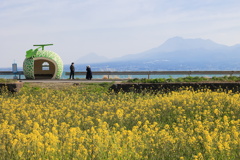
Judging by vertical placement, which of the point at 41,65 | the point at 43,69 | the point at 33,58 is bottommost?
the point at 43,69

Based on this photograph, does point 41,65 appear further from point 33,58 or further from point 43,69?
point 33,58

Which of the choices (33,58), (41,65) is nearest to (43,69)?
(41,65)

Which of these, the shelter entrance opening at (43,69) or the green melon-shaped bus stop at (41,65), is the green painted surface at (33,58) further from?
the shelter entrance opening at (43,69)

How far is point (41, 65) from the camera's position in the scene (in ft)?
104

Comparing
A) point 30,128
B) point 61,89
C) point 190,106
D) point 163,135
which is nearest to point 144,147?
point 163,135

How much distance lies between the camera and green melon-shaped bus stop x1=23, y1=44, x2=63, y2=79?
3083 cm

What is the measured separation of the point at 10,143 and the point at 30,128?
1.94 m

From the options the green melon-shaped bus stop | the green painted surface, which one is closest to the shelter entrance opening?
the green melon-shaped bus stop

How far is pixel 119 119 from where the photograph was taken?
1102 centimetres

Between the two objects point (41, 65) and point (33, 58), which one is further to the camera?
point (41, 65)

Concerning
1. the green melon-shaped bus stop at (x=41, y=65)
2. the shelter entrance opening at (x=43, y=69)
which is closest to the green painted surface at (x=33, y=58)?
the green melon-shaped bus stop at (x=41, y=65)

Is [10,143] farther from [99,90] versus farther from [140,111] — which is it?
[99,90]

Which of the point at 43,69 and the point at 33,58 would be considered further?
the point at 43,69

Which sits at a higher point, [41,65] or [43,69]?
[41,65]
